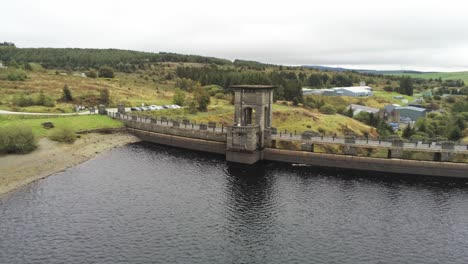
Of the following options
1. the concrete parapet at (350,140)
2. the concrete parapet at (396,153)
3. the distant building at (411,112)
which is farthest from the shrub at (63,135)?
the distant building at (411,112)

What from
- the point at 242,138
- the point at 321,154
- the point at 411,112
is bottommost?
the point at 321,154

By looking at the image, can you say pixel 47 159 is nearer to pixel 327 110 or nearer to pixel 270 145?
pixel 270 145

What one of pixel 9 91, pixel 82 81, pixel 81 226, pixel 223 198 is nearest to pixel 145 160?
pixel 223 198

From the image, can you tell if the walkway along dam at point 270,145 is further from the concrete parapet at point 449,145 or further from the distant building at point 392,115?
the distant building at point 392,115

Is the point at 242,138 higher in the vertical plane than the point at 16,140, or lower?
higher

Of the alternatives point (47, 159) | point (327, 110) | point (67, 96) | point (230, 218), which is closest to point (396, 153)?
point (230, 218)

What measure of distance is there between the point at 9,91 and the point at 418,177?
108 metres

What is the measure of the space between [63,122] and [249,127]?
4080 cm

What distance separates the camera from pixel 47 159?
200 feet

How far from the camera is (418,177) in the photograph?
58.3 m

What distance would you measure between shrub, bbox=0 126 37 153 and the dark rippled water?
36.2 feet

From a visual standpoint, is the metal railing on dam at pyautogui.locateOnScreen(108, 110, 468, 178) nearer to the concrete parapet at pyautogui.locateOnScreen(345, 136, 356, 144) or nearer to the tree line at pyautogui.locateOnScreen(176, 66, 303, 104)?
the concrete parapet at pyautogui.locateOnScreen(345, 136, 356, 144)

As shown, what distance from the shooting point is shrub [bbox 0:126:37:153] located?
2388 inches

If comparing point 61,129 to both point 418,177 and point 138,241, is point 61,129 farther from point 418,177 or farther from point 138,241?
point 418,177
